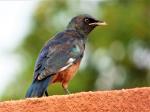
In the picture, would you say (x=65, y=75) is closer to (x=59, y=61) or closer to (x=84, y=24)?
(x=59, y=61)

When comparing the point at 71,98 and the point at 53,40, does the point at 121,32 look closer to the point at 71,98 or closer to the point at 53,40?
the point at 53,40

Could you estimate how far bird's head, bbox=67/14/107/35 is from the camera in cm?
1002

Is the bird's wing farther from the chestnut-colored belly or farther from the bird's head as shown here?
the bird's head

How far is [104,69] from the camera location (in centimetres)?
1723

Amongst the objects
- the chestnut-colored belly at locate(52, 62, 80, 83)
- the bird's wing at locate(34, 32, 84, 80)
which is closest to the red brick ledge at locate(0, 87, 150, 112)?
the bird's wing at locate(34, 32, 84, 80)

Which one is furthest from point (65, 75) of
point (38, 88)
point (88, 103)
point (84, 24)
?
point (88, 103)

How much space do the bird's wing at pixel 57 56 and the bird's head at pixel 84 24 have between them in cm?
49

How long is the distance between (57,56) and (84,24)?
1.07 m

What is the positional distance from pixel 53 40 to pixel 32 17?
8.88 metres

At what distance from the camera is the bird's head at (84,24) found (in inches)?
394

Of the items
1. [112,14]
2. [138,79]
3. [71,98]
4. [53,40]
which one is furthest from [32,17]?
[71,98]

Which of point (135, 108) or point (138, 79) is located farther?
point (138, 79)

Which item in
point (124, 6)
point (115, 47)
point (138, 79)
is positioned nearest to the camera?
point (138, 79)

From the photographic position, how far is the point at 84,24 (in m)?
10.1
